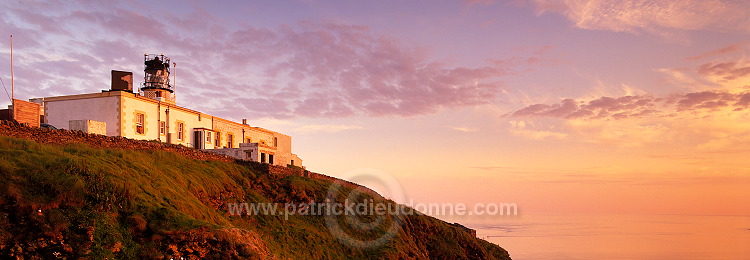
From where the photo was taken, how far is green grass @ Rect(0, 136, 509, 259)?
14875mm

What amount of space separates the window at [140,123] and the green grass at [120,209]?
476 inches

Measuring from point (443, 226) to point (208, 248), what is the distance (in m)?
27.6

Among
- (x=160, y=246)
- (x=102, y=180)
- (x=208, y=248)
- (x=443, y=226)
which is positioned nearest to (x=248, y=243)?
(x=208, y=248)

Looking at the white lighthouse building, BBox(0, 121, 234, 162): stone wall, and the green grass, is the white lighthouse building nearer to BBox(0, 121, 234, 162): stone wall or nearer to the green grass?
BBox(0, 121, 234, 162): stone wall

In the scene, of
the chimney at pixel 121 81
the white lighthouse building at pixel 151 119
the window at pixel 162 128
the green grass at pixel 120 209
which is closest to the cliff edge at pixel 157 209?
the green grass at pixel 120 209

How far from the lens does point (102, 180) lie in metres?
17.7

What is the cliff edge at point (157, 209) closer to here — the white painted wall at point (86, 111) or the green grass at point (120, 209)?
the green grass at point (120, 209)

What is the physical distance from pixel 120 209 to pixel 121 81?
3154 centimetres

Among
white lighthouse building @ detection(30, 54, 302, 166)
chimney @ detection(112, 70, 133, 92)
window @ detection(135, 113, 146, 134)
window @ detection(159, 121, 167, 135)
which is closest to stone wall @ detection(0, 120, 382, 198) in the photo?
white lighthouse building @ detection(30, 54, 302, 166)

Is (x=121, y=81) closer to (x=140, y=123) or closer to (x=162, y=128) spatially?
(x=162, y=128)

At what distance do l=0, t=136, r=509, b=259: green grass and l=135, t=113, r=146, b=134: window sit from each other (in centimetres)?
1210

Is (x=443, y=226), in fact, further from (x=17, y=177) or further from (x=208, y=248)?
(x=17, y=177)

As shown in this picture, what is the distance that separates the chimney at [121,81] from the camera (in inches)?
1751

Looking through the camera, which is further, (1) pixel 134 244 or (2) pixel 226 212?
(2) pixel 226 212
